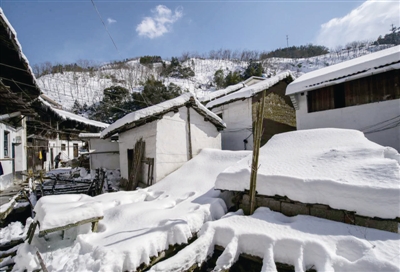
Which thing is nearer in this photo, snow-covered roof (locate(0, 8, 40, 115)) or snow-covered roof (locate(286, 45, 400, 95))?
snow-covered roof (locate(0, 8, 40, 115))

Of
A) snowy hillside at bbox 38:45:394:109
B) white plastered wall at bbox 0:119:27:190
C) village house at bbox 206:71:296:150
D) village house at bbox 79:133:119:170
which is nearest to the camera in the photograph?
white plastered wall at bbox 0:119:27:190

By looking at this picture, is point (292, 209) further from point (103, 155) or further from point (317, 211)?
point (103, 155)

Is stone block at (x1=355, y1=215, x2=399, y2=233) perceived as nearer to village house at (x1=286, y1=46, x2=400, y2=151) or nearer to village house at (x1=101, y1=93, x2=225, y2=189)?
village house at (x1=286, y1=46, x2=400, y2=151)

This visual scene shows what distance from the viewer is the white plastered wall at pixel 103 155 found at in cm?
1466

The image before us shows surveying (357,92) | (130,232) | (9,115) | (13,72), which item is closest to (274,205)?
(130,232)

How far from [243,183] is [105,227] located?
3843mm

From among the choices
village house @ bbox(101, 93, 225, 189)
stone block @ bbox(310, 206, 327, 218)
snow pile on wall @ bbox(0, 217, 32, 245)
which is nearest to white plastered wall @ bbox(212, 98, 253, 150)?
village house @ bbox(101, 93, 225, 189)

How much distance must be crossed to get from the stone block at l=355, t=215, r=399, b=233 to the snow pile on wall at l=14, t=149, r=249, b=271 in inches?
123

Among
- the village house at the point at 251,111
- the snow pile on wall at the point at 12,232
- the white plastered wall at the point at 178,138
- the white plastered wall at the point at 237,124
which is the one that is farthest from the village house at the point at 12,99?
the white plastered wall at the point at 237,124

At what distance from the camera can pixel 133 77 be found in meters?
47.5

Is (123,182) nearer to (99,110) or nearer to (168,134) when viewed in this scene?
(168,134)

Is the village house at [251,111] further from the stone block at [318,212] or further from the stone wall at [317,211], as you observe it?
the stone block at [318,212]

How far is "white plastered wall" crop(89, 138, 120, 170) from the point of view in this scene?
14.7 meters

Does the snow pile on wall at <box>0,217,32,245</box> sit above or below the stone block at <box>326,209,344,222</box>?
below
